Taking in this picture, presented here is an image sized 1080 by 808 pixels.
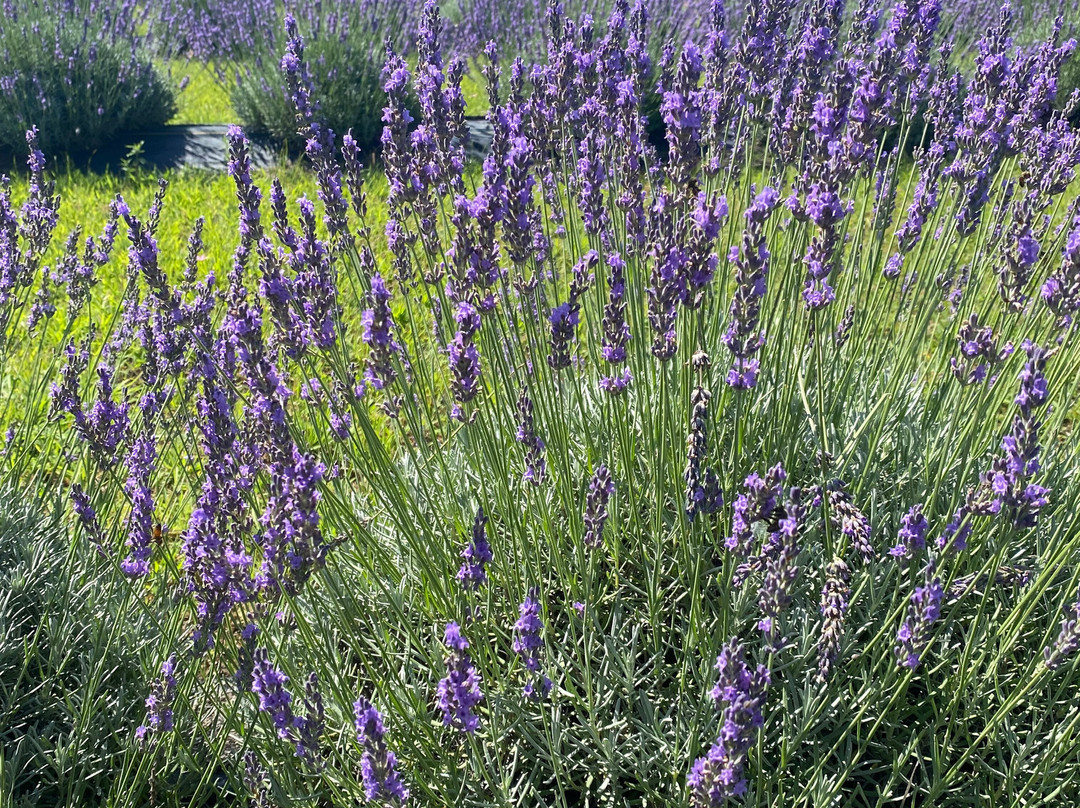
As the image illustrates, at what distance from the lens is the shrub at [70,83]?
7164mm

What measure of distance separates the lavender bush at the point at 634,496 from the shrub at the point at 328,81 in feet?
15.8

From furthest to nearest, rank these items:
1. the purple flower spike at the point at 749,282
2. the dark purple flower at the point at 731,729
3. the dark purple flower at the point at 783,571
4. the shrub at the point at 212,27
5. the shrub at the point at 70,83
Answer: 1. the shrub at the point at 212,27
2. the shrub at the point at 70,83
3. the purple flower spike at the point at 749,282
4. the dark purple flower at the point at 783,571
5. the dark purple flower at the point at 731,729

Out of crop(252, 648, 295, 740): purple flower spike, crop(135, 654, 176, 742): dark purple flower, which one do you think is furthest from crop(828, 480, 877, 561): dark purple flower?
crop(135, 654, 176, 742): dark purple flower

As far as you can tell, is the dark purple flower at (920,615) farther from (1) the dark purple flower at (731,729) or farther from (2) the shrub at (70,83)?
(2) the shrub at (70,83)

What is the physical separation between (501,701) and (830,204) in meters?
1.32

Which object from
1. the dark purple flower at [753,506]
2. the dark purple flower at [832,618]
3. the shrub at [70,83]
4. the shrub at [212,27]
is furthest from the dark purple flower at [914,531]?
the shrub at [212,27]

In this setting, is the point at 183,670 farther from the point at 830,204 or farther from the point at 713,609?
the point at 830,204

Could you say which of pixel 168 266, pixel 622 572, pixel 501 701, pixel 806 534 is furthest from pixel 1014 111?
pixel 168 266

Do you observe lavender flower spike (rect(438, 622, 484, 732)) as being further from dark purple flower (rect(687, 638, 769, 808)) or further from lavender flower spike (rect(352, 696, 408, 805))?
dark purple flower (rect(687, 638, 769, 808))

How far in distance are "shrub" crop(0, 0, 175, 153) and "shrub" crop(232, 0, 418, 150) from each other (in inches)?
33.8

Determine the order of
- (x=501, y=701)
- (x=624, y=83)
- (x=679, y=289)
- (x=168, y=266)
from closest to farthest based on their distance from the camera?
(x=679, y=289) → (x=501, y=701) → (x=624, y=83) → (x=168, y=266)

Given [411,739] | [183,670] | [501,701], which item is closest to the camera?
[411,739]

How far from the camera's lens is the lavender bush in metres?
1.71

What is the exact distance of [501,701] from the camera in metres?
2.02
